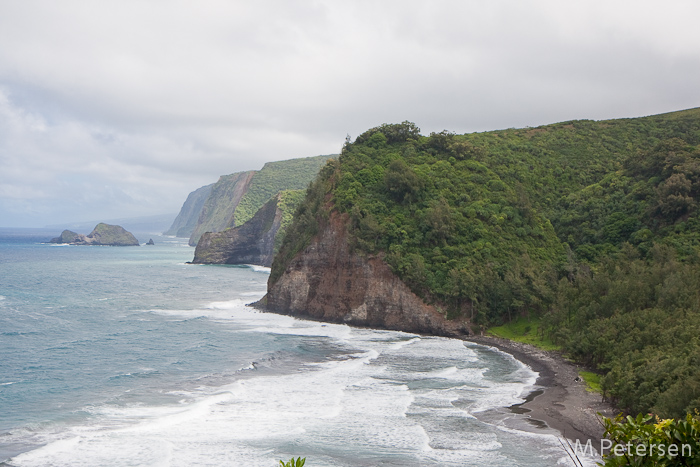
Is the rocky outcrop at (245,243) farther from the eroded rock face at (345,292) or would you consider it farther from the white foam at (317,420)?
the white foam at (317,420)

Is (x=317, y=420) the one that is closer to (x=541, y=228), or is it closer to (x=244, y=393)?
(x=244, y=393)

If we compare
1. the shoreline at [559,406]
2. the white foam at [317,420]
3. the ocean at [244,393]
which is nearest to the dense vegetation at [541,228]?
the shoreline at [559,406]

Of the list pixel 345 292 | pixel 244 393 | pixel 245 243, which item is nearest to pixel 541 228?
pixel 345 292

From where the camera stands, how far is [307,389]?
36219mm

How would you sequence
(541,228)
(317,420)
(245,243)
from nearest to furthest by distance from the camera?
1. (317,420)
2. (541,228)
3. (245,243)

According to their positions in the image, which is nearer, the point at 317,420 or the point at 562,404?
the point at 317,420

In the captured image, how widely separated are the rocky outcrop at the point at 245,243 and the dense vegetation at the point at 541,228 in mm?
63126

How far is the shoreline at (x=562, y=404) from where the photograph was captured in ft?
95.6

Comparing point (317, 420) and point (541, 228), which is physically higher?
point (541, 228)

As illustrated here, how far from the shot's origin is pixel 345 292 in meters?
59.7

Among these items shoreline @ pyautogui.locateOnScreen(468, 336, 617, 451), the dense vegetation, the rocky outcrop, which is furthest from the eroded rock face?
the rocky outcrop

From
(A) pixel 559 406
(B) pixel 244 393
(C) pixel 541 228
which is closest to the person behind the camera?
(A) pixel 559 406

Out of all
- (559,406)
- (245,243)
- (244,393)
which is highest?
(245,243)

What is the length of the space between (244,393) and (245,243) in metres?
108
